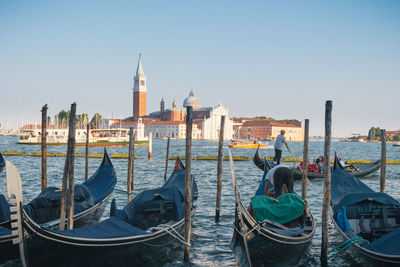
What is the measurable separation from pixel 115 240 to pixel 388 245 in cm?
226

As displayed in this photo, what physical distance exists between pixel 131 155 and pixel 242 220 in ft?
15.2

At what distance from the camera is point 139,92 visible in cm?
7444

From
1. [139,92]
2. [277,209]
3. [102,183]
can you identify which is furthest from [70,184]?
[139,92]

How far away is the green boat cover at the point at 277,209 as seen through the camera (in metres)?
4.30

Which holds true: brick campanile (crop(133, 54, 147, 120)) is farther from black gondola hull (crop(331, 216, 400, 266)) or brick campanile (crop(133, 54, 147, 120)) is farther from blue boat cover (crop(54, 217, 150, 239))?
blue boat cover (crop(54, 217, 150, 239))

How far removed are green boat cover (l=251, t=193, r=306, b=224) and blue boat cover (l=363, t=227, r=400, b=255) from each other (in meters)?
0.81

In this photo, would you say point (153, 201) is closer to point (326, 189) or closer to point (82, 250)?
point (82, 250)

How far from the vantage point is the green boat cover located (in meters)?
4.30

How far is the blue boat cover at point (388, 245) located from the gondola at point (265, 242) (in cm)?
59

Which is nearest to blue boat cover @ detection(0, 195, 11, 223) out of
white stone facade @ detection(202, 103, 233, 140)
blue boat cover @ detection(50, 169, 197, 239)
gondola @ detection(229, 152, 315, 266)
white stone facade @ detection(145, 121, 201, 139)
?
blue boat cover @ detection(50, 169, 197, 239)

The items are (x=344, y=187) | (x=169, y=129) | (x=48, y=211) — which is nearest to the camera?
(x=48, y=211)

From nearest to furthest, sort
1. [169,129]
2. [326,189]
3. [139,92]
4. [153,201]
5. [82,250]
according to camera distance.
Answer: [82,250] < [326,189] < [153,201] < [139,92] < [169,129]

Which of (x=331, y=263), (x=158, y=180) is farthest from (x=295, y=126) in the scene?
(x=331, y=263)

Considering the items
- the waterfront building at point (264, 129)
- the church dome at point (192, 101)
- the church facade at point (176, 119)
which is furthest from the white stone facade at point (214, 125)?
the church dome at point (192, 101)
